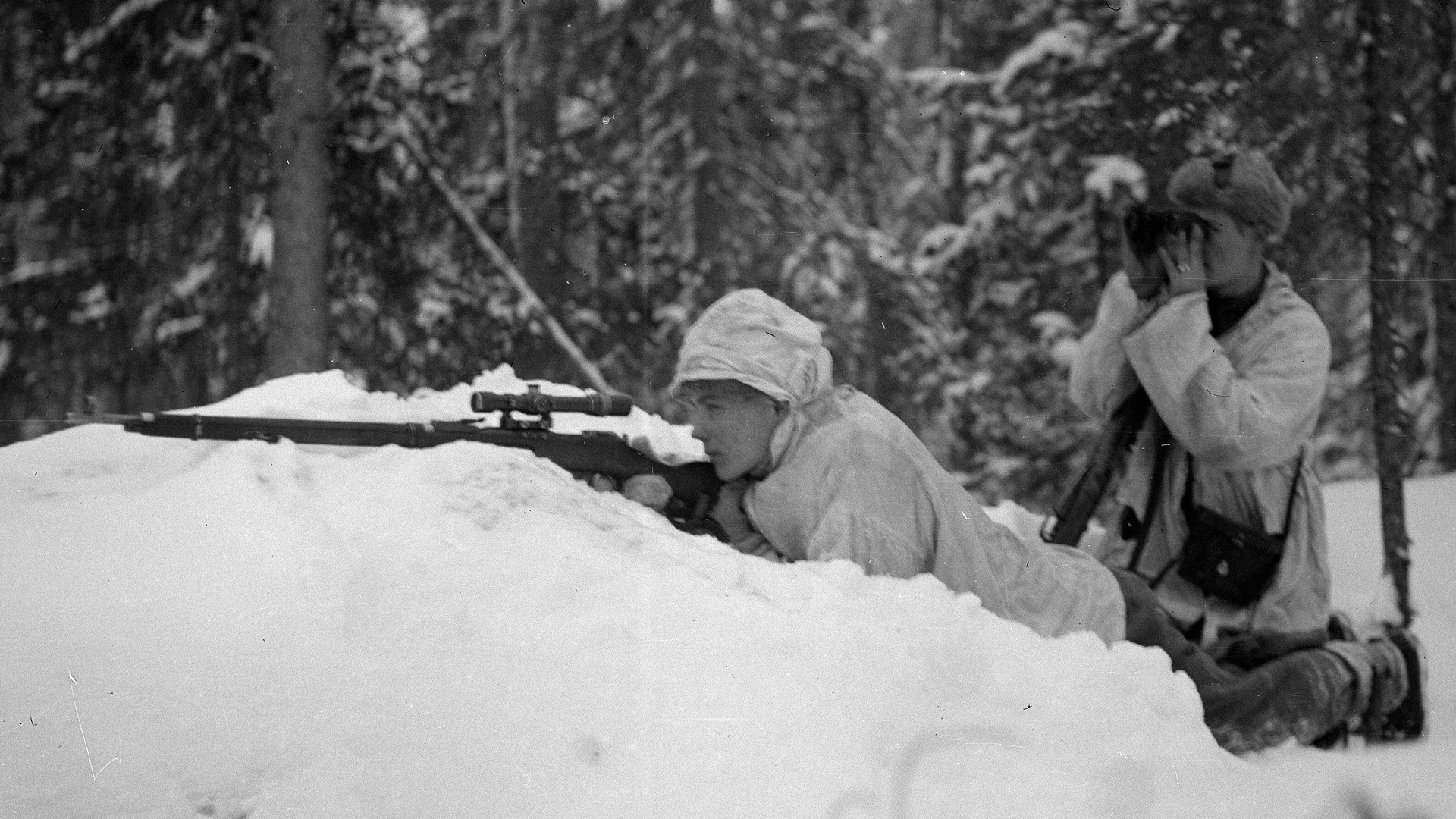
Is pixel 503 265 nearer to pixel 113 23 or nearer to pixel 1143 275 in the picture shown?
pixel 113 23

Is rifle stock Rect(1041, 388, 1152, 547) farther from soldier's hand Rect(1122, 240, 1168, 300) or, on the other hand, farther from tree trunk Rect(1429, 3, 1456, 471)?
tree trunk Rect(1429, 3, 1456, 471)

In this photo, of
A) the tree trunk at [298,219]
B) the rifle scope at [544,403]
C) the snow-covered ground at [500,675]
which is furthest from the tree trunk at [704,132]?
the snow-covered ground at [500,675]

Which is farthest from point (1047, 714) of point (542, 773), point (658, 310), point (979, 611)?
point (658, 310)

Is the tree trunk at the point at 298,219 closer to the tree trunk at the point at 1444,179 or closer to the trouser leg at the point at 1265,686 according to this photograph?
the trouser leg at the point at 1265,686

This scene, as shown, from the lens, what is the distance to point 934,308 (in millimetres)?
12703

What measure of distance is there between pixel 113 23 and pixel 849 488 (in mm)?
7015

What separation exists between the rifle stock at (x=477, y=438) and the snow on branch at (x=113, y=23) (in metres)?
5.94

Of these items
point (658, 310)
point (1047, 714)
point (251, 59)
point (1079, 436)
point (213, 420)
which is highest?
point (251, 59)

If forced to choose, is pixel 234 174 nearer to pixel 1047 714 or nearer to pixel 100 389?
pixel 100 389

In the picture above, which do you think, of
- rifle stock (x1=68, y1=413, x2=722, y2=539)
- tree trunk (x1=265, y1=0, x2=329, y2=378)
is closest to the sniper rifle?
rifle stock (x1=68, y1=413, x2=722, y2=539)

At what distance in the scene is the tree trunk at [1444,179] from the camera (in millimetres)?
7648

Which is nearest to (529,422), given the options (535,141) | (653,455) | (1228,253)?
(653,455)

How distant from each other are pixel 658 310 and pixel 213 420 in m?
8.67

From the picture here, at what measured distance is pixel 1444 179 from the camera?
8.24 metres
